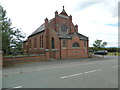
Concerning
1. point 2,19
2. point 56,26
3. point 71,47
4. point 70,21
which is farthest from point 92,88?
point 70,21

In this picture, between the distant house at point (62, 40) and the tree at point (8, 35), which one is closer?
the tree at point (8, 35)

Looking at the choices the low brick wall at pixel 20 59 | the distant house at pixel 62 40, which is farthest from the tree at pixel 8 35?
the distant house at pixel 62 40

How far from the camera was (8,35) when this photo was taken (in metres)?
13.1

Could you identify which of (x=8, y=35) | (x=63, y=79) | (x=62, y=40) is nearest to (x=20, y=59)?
(x=8, y=35)

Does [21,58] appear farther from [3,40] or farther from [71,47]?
[71,47]

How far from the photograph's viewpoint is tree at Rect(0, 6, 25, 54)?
509 inches

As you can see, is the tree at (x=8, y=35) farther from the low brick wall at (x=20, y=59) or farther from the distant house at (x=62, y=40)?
the distant house at (x=62, y=40)

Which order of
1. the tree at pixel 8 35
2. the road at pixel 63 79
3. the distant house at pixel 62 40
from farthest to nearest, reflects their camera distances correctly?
the distant house at pixel 62 40, the tree at pixel 8 35, the road at pixel 63 79

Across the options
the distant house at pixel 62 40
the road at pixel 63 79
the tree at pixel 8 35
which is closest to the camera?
the road at pixel 63 79

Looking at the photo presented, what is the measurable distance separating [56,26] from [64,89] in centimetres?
2520

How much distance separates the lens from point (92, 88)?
5113mm

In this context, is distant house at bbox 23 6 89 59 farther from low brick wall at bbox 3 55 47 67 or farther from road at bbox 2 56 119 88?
road at bbox 2 56 119 88

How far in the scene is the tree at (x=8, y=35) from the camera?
12.9m

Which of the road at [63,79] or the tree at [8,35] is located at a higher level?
the tree at [8,35]
